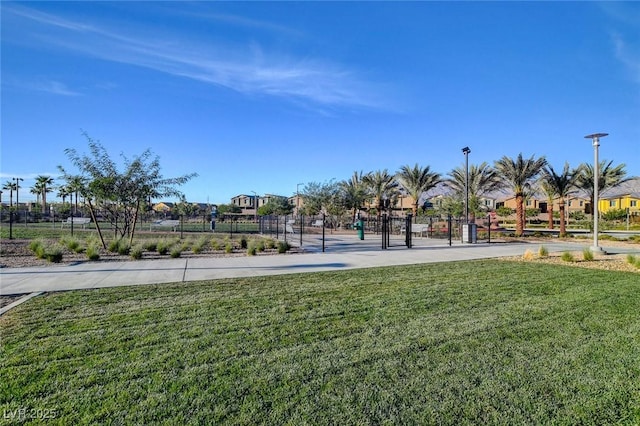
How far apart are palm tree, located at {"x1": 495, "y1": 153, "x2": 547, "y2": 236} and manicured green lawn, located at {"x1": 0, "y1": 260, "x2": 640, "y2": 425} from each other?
22098mm

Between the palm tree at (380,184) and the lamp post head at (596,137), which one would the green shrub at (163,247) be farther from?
the palm tree at (380,184)

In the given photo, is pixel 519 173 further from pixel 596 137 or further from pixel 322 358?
pixel 322 358

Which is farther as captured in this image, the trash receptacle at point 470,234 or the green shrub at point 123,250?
the trash receptacle at point 470,234

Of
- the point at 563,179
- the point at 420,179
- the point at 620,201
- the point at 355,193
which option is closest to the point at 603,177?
the point at 563,179

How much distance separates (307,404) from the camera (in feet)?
9.18

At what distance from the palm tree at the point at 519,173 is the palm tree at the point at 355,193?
55.7 feet

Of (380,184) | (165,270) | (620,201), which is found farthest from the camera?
(620,201)

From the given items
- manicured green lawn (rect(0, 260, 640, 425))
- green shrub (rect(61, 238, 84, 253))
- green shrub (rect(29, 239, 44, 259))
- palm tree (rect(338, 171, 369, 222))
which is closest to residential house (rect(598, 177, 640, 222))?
palm tree (rect(338, 171, 369, 222))

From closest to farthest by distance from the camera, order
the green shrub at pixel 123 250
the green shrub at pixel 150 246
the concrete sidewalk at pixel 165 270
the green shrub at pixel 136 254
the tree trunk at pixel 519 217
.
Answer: the concrete sidewalk at pixel 165 270, the green shrub at pixel 136 254, the green shrub at pixel 123 250, the green shrub at pixel 150 246, the tree trunk at pixel 519 217

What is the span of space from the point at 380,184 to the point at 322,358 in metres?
37.5

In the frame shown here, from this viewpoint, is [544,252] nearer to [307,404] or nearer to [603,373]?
[603,373]

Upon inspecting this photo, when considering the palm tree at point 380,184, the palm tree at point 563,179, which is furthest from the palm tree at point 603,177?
the palm tree at point 380,184

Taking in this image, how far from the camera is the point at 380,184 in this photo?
4034 centimetres

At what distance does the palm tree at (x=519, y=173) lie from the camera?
2633 centimetres
